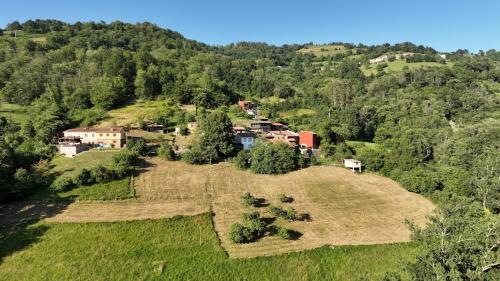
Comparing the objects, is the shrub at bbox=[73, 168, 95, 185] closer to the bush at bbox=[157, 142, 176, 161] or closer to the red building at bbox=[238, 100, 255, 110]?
the bush at bbox=[157, 142, 176, 161]

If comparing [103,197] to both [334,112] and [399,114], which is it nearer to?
[334,112]

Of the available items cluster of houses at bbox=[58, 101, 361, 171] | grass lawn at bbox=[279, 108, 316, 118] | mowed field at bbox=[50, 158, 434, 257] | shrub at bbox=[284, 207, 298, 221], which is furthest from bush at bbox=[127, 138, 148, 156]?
grass lawn at bbox=[279, 108, 316, 118]

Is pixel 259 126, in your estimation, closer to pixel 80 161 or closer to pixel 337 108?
pixel 80 161

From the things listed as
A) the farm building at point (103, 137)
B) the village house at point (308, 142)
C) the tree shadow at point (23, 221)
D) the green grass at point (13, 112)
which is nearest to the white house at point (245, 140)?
the village house at point (308, 142)

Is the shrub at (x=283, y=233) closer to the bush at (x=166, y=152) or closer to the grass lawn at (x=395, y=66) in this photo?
the bush at (x=166, y=152)

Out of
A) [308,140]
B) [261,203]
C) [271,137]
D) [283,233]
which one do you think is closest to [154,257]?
[283,233]

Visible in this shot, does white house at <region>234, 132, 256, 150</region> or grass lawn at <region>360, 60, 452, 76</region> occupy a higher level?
grass lawn at <region>360, 60, 452, 76</region>

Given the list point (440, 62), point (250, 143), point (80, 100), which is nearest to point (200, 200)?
point (250, 143)
